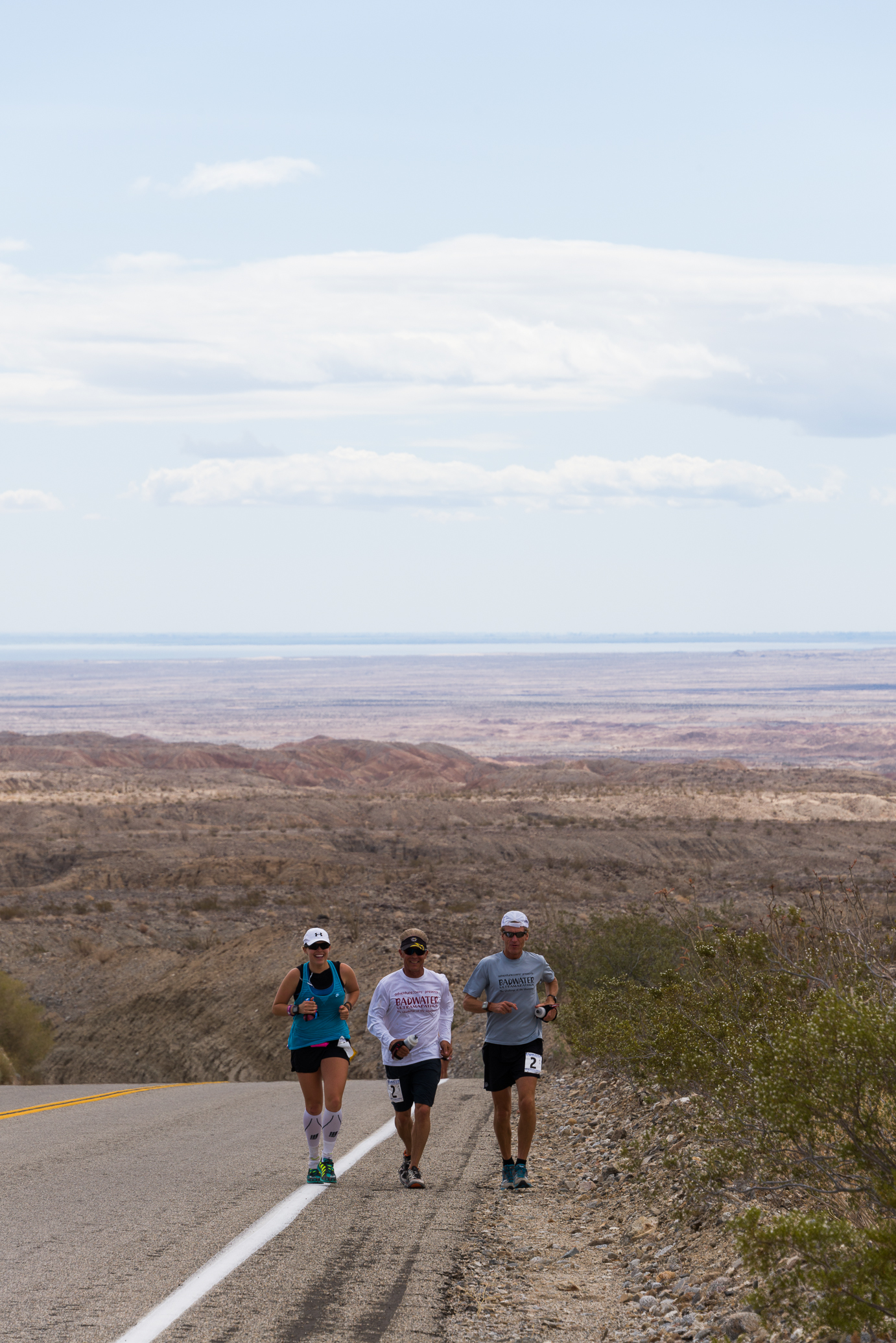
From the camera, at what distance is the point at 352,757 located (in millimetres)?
100688

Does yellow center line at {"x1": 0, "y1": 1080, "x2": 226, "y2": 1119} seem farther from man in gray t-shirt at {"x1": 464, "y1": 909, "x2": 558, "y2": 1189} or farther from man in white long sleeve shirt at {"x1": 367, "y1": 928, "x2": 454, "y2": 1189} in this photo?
→ man in gray t-shirt at {"x1": 464, "y1": 909, "x2": 558, "y2": 1189}

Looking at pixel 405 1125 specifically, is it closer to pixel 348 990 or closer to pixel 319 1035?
pixel 319 1035

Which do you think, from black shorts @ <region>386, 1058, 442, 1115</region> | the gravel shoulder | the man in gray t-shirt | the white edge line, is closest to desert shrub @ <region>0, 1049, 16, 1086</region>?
the gravel shoulder

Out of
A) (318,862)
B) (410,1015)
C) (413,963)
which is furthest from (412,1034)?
(318,862)

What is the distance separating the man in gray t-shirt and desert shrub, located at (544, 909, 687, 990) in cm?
990

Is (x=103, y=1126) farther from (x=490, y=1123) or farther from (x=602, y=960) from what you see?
(x=602, y=960)

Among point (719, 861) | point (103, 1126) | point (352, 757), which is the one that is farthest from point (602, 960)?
point (352, 757)

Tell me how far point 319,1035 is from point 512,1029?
1.35 metres

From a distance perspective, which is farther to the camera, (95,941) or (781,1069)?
(95,941)

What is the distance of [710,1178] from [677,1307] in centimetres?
98

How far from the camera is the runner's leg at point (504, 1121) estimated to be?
853cm

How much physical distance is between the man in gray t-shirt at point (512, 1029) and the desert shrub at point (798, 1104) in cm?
111

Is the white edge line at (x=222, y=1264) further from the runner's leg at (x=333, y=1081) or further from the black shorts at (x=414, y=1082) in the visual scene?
the black shorts at (x=414, y=1082)

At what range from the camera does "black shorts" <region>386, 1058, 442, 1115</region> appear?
327 inches
